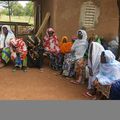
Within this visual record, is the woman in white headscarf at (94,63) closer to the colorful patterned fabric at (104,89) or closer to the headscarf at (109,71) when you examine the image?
the headscarf at (109,71)

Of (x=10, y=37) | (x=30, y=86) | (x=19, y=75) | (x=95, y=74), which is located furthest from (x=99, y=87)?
(x=10, y=37)

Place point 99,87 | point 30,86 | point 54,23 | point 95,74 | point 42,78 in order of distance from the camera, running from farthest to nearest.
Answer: point 54,23 < point 42,78 < point 30,86 < point 95,74 < point 99,87

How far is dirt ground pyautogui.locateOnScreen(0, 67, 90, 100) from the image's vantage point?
6602 millimetres

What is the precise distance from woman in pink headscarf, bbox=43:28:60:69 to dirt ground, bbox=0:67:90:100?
0.37 meters

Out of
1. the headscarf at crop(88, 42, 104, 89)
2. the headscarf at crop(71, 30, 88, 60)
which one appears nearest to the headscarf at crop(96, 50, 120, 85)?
the headscarf at crop(88, 42, 104, 89)

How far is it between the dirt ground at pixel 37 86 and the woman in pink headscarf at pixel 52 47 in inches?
14.6

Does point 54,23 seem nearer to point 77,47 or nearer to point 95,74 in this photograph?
point 77,47

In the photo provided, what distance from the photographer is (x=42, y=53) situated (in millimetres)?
9195

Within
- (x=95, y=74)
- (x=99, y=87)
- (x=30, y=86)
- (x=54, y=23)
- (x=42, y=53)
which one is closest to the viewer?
(x=99, y=87)

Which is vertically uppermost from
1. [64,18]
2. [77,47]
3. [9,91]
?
[64,18]

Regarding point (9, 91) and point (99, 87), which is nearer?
point (99, 87)

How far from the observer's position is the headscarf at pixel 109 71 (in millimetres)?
6016

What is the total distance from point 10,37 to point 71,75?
2.24m

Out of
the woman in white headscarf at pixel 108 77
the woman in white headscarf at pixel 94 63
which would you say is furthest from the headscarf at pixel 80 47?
the woman in white headscarf at pixel 108 77
